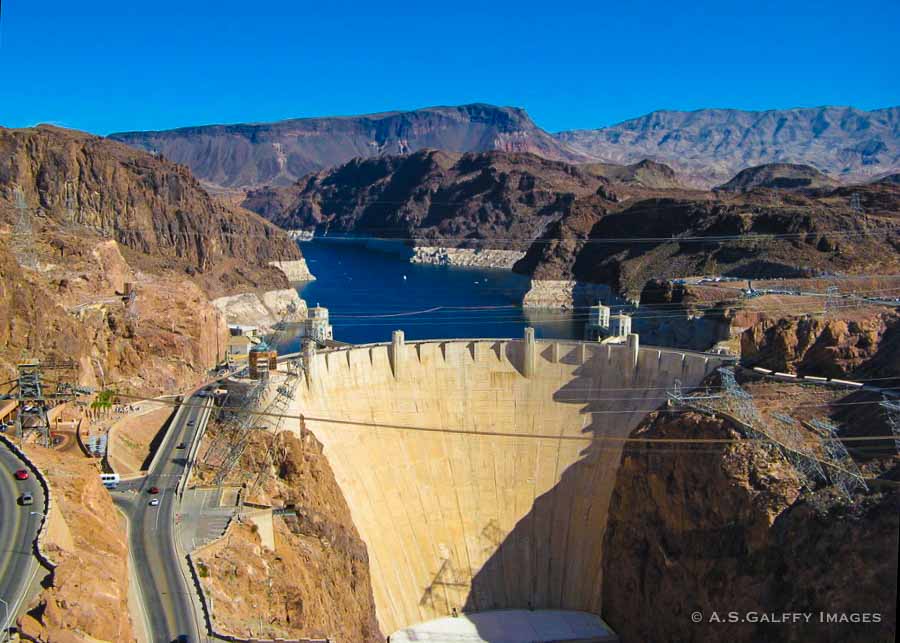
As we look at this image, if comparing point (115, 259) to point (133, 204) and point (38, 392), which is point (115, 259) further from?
point (133, 204)

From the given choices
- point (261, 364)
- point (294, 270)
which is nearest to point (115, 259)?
point (261, 364)

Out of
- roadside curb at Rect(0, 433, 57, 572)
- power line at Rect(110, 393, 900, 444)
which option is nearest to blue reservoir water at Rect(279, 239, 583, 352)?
power line at Rect(110, 393, 900, 444)

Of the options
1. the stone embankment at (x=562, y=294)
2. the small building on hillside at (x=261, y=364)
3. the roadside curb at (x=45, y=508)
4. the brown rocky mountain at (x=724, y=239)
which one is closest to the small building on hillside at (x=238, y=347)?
the small building on hillside at (x=261, y=364)

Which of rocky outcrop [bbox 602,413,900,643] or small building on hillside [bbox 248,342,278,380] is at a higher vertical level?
small building on hillside [bbox 248,342,278,380]

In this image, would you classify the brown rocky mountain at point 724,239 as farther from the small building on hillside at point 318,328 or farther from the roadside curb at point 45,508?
the roadside curb at point 45,508

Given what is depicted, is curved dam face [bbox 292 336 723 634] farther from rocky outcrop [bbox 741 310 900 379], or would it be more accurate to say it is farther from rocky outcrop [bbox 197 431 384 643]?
rocky outcrop [bbox 741 310 900 379]

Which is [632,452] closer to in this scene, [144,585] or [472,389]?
[472,389]
